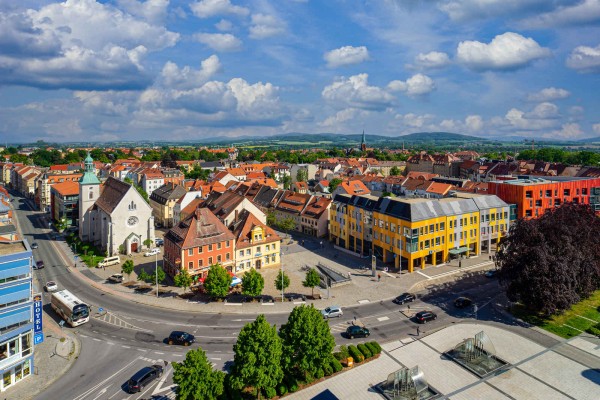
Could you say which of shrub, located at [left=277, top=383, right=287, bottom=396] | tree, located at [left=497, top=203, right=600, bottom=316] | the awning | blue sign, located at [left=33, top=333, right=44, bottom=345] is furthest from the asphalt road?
shrub, located at [left=277, top=383, right=287, bottom=396]

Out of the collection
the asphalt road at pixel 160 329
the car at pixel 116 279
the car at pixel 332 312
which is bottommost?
the asphalt road at pixel 160 329

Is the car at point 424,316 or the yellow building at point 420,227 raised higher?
the yellow building at point 420,227

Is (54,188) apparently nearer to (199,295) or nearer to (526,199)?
(199,295)

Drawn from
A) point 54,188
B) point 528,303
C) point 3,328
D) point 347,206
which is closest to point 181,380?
point 3,328

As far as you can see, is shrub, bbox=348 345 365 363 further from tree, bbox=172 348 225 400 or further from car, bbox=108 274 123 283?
car, bbox=108 274 123 283

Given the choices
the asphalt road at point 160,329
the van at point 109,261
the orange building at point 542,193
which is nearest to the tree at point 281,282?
the asphalt road at point 160,329

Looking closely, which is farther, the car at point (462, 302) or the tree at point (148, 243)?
the tree at point (148, 243)

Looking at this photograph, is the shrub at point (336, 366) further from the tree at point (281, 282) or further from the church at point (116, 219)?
the church at point (116, 219)
